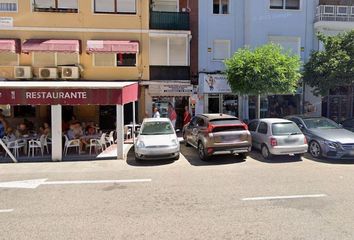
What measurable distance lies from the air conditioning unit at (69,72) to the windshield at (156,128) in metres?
7.34

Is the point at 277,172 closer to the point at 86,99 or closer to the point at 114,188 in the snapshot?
the point at 114,188

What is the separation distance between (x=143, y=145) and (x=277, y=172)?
4.63 meters

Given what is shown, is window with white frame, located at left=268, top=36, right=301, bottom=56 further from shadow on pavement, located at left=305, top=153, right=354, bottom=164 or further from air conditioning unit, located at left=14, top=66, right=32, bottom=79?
air conditioning unit, located at left=14, top=66, right=32, bottom=79

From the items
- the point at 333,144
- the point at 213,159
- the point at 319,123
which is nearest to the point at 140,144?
the point at 213,159

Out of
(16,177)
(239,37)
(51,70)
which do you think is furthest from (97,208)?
(239,37)

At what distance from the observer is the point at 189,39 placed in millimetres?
Result: 20031

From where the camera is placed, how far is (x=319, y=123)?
44.9 ft

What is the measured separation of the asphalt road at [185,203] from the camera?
5.72 metres

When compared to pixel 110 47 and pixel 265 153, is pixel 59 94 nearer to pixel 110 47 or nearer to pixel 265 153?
pixel 110 47

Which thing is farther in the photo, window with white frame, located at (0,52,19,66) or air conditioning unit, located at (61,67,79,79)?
window with white frame, located at (0,52,19,66)

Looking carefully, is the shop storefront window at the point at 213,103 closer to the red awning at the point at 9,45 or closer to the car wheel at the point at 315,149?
the car wheel at the point at 315,149

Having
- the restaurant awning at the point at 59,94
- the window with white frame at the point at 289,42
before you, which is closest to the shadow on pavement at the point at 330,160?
the restaurant awning at the point at 59,94

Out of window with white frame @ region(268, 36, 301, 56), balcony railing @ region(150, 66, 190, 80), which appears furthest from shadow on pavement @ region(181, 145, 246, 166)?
window with white frame @ region(268, 36, 301, 56)

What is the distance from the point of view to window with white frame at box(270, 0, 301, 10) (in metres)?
20.9
